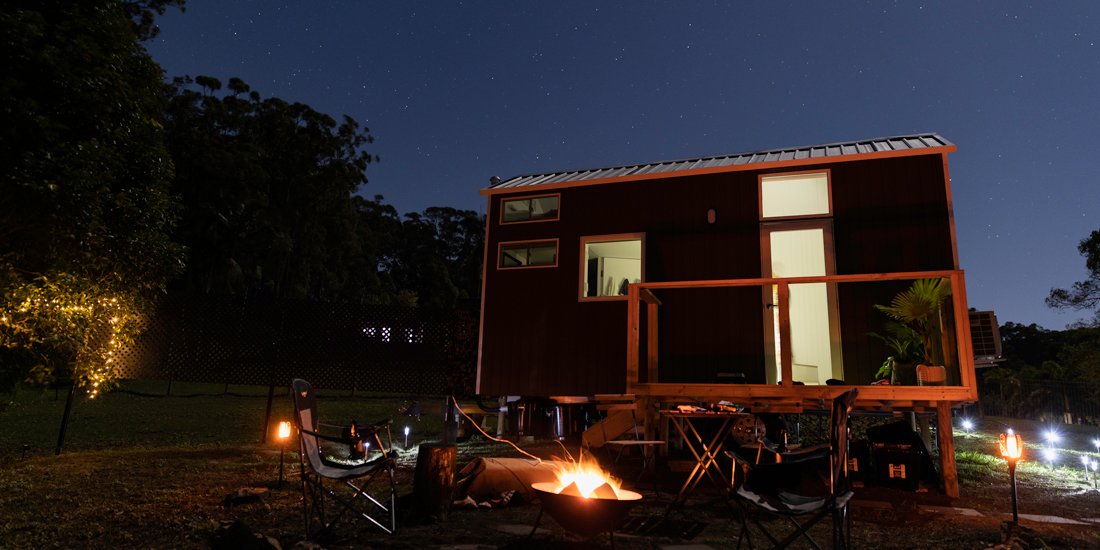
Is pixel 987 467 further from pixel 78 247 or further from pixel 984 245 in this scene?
pixel 984 245

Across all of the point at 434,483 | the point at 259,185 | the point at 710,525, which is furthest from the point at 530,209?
the point at 259,185

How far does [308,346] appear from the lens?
9.63 meters

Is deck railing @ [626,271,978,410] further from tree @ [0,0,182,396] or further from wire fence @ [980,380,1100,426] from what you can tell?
wire fence @ [980,380,1100,426]

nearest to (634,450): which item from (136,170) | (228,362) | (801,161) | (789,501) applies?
(801,161)

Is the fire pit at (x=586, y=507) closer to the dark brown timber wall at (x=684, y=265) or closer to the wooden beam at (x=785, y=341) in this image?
the wooden beam at (x=785, y=341)

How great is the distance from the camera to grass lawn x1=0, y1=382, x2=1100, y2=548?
3844 millimetres

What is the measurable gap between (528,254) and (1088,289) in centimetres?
1740

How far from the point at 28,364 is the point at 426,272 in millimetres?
25585

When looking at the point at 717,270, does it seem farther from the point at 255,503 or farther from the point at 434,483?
the point at 255,503

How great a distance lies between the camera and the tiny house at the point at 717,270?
7.03 meters

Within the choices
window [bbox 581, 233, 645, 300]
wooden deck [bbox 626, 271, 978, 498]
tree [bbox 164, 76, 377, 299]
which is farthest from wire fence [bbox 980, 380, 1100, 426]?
tree [bbox 164, 76, 377, 299]

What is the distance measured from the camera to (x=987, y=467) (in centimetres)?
794

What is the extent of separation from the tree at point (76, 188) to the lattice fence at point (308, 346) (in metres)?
1.90

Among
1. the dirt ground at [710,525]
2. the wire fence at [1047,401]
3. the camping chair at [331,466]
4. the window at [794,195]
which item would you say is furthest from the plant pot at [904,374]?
the wire fence at [1047,401]
